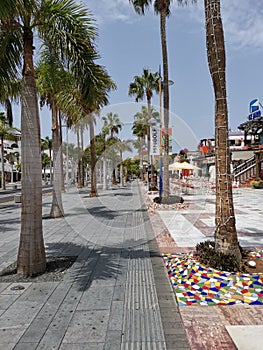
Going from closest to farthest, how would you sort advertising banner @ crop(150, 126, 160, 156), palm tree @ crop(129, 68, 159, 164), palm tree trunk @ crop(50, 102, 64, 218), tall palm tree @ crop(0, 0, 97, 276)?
tall palm tree @ crop(0, 0, 97, 276) → palm tree trunk @ crop(50, 102, 64, 218) → advertising banner @ crop(150, 126, 160, 156) → palm tree @ crop(129, 68, 159, 164)

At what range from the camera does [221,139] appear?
4.64 m

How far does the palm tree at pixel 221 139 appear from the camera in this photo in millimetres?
4617

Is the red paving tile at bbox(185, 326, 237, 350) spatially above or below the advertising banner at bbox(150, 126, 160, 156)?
below

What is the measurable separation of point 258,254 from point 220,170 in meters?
1.92

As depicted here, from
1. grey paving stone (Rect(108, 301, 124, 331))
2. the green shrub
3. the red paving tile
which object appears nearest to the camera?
the red paving tile

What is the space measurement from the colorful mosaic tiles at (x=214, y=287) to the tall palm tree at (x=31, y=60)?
2.44 m

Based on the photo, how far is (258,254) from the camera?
17.8ft

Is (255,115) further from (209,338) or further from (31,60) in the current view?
(209,338)

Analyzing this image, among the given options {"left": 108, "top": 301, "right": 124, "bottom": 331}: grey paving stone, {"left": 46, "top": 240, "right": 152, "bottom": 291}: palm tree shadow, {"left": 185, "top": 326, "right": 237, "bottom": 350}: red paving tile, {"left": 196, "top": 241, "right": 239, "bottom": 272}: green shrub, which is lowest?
{"left": 46, "top": 240, "right": 152, "bottom": 291}: palm tree shadow

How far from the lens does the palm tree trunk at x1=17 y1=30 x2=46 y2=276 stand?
196 inches

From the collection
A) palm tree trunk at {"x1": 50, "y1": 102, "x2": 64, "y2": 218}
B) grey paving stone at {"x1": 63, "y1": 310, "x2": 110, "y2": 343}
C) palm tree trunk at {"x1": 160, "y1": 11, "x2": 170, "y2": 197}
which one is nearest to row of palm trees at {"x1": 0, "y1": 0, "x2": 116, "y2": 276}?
grey paving stone at {"x1": 63, "y1": 310, "x2": 110, "y2": 343}

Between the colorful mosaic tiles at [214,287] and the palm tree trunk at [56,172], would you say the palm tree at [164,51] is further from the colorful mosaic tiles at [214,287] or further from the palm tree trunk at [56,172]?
the colorful mosaic tiles at [214,287]

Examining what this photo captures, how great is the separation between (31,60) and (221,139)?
11.1ft

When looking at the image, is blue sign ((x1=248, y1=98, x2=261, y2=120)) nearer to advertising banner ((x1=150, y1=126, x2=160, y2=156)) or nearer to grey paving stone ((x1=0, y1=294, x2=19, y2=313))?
advertising banner ((x1=150, y1=126, x2=160, y2=156))
